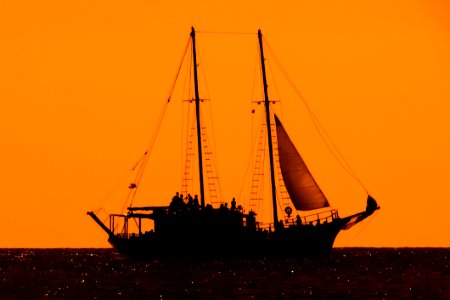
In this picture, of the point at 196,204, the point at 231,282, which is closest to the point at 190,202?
the point at 196,204

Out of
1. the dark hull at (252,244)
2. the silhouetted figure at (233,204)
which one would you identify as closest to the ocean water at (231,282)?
the dark hull at (252,244)

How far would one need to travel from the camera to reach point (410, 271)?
98938mm

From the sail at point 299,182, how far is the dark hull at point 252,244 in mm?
5021

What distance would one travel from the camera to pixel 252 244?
328ft

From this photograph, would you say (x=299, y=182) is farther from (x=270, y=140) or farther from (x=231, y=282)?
(x=231, y=282)

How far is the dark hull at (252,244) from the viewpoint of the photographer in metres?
99.4

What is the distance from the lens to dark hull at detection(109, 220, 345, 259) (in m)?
99.4

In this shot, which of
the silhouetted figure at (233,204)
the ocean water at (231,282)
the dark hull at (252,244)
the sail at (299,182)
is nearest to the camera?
the ocean water at (231,282)

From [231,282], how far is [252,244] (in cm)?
2192

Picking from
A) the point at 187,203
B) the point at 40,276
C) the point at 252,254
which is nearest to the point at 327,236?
the point at 252,254

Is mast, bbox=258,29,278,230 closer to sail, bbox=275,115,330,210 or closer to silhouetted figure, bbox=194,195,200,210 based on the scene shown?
sail, bbox=275,115,330,210

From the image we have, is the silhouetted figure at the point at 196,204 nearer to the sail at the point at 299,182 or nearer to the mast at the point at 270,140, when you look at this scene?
the mast at the point at 270,140

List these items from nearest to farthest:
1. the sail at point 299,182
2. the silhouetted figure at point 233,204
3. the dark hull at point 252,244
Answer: the sail at point 299,182 → the silhouetted figure at point 233,204 → the dark hull at point 252,244

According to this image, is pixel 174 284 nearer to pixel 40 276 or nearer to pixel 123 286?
pixel 123 286
